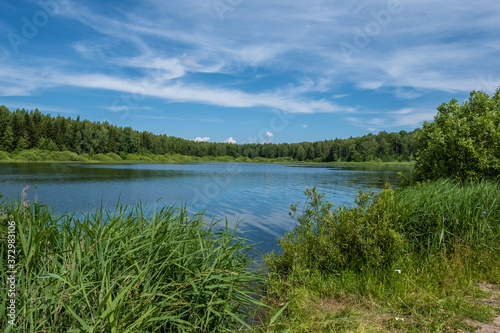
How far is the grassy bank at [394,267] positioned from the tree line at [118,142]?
70853 millimetres

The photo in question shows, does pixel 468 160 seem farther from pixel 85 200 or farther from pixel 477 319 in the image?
pixel 85 200

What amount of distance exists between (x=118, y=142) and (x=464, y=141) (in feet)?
493

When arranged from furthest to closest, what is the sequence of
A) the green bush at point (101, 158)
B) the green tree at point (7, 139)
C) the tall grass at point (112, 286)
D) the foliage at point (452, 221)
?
the green bush at point (101, 158) → the green tree at point (7, 139) → the foliage at point (452, 221) → the tall grass at point (112, 286)

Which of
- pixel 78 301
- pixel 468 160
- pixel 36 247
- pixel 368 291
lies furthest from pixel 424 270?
pixel 468 160

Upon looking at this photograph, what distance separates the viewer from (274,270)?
22.7 feet

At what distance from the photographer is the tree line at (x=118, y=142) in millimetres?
104312

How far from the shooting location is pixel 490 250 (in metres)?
6.56

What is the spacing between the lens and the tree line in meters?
104

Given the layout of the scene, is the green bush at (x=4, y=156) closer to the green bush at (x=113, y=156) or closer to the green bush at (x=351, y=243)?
the green bush at (x=113, y=156)

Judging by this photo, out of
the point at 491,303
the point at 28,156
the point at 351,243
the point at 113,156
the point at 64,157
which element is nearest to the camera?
the point at 491,303

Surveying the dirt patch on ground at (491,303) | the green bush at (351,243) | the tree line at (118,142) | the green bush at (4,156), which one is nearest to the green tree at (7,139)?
the tree line at (118,142)

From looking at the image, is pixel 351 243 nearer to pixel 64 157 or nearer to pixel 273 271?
pixel 273 271

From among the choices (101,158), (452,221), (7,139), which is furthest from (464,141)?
(101,158)

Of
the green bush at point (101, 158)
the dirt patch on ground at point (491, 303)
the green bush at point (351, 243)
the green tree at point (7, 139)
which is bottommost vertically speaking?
the dirt patch on ground at point (491, 303)
